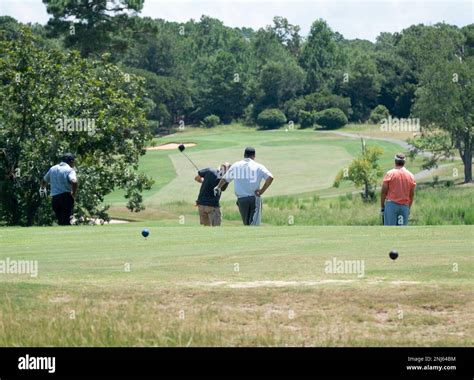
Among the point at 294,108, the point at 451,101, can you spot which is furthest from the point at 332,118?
the point at 451,101

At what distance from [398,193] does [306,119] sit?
114m

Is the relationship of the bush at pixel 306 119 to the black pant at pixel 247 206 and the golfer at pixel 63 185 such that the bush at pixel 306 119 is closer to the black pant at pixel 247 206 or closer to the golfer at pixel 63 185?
the golfer at pixel 63 185

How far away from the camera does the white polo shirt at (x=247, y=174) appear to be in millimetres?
20844

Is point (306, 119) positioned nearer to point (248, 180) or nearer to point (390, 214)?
point (248, 180)

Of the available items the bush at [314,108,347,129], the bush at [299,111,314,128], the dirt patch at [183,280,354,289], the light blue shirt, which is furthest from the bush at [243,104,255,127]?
the dirt patch at [183,280,354,289]

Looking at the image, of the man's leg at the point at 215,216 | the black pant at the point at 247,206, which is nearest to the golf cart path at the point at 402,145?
the man's leg at the point at 215,216

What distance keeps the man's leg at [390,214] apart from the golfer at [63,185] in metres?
6.39

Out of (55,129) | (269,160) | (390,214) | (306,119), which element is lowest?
(390,214)

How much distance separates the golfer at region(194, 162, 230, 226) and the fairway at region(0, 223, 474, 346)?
249 inches

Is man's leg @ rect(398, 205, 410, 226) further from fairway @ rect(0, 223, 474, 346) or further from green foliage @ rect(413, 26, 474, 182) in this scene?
green foliage @ rect(413, 26, 474, 182)

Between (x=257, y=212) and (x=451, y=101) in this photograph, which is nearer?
(x=257, y=212)

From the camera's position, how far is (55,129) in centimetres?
3481
